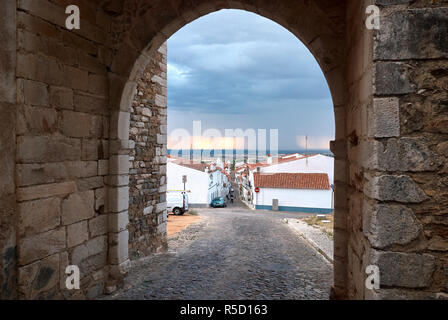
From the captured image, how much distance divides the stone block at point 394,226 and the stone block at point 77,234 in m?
2.74

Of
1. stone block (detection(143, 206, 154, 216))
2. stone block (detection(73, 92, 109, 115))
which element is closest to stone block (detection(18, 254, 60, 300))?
stone block (detection(73, 92, 109, 115))

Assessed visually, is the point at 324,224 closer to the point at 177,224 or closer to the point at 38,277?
the point at 177,224

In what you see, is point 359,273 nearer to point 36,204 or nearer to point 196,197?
point 36,204

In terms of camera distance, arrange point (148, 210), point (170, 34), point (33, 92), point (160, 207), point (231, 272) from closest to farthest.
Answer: point (33, 92), point (170, 34), point (231, 272), point (148, 210), point (160, 207)

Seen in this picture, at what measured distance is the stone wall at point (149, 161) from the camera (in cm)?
506

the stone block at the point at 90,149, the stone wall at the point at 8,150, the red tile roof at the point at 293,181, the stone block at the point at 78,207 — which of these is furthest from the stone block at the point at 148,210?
the red tile roof at the point at 293,181

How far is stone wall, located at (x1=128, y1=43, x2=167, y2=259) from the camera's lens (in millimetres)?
5059

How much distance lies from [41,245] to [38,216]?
0.27 metres

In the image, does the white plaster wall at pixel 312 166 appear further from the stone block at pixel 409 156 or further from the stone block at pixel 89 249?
the stone block at pixel 409 156

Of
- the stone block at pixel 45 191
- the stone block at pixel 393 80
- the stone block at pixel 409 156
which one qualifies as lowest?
the stone block at pixel 45 191

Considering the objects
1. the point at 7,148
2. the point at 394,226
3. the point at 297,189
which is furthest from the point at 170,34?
the point at 297,189

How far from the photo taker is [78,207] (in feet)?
9.89

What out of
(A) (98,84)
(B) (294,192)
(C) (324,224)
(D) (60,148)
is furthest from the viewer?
(B) (294,192)

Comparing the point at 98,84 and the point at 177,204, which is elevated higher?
the point at 98,84
